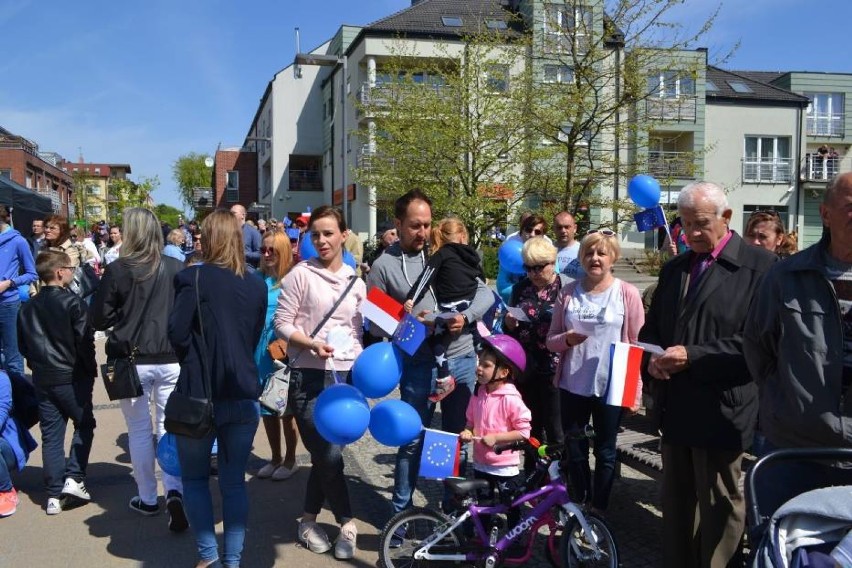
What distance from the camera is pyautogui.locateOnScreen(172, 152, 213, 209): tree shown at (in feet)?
308

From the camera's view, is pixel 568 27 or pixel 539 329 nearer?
pixel 539 329

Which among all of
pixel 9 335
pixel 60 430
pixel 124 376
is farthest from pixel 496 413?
pixel 9 335

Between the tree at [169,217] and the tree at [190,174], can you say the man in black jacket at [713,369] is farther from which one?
the tree at [190,174]

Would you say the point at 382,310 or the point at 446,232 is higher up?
the point at 446,232

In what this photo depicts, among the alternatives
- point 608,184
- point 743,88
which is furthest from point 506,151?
point 743,88

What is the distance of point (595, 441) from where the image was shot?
4227mm

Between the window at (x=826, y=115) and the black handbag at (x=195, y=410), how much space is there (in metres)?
43.3

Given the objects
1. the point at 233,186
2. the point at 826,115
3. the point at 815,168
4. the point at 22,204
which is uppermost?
the point at 826,115

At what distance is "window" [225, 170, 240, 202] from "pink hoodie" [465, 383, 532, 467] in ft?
182

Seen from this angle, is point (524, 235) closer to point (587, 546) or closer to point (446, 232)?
point (446, 232)

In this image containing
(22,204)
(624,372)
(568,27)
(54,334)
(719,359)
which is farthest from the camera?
(22,204)

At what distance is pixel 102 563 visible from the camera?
160 inches

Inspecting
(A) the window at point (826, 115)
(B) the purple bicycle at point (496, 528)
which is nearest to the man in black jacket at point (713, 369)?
(B) the purple bicycle at point (496, 528)

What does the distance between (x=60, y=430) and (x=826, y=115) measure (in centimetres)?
4414
